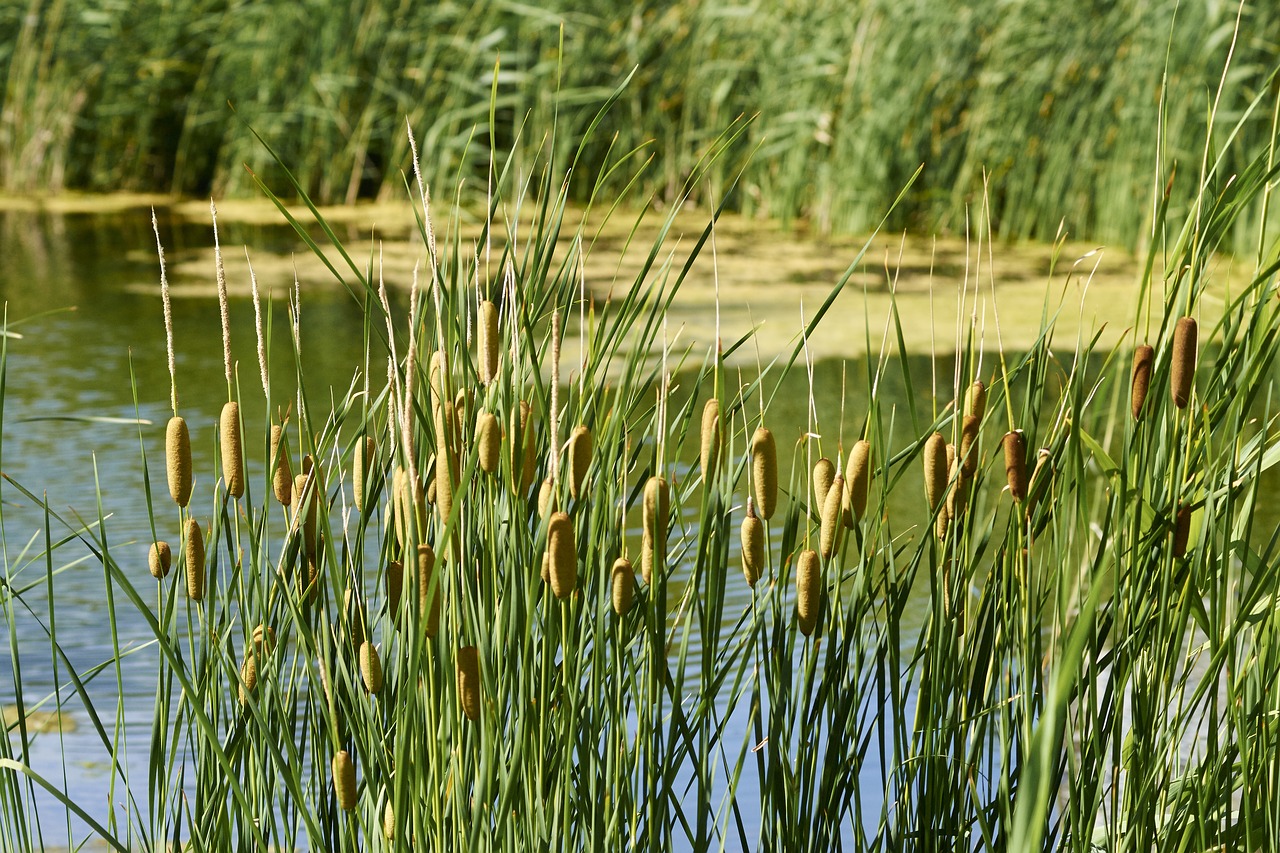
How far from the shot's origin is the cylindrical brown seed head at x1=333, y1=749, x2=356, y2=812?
3.14ft

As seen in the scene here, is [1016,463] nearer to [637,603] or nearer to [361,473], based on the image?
[637,603]

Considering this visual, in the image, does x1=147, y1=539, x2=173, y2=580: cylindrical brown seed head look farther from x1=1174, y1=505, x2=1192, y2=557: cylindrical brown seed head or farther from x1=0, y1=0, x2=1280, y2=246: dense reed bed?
x1=0, y1=0, x2=1280, y2=246: dense reed bed

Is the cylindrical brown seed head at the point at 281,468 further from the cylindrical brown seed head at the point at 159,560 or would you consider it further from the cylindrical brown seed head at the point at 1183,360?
the cylindrical brown seed head at the point at 1183,360

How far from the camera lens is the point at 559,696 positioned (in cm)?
101

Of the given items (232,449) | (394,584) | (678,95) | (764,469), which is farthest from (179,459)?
(678,95)

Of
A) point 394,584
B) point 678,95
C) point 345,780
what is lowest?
point 345,780

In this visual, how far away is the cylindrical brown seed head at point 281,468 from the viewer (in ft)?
3.50

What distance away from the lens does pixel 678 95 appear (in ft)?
20.0

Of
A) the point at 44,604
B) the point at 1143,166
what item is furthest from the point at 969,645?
the point at 1143,166

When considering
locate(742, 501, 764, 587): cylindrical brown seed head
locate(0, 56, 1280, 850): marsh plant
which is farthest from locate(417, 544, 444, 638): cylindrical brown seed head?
locate(742, 501, 764, 587): cylindrical brown seed head

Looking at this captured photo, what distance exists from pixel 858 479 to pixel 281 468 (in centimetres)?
41

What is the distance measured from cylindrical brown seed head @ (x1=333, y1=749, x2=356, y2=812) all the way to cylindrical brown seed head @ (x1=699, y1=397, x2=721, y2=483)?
30 centimetres

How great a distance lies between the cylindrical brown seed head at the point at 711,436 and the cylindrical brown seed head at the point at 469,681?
0.20m

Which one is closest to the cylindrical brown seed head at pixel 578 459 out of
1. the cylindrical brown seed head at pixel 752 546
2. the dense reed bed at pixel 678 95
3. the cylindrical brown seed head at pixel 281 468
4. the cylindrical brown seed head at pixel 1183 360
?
the cylindrical brown seed head at pixel 752 546
